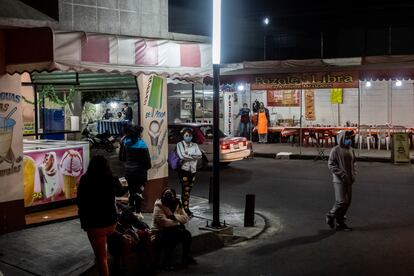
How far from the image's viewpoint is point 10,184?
8.88 m

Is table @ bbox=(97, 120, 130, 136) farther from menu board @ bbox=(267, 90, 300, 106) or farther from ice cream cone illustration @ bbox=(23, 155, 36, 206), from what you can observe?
ice cream cone illustration @ bbox=(23, 155, 36, 206)

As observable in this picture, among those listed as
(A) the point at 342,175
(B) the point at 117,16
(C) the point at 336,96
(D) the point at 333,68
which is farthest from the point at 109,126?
(A) the point at 342,175

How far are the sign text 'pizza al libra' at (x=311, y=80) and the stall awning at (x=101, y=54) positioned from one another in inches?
358

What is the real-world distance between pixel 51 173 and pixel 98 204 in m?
4.44

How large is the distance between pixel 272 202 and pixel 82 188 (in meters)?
7.04

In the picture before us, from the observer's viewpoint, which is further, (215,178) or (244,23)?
(244,23)

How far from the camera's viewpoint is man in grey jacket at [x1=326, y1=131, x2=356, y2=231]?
9.65m

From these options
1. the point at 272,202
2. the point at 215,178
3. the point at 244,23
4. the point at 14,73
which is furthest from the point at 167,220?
the point at 244,23

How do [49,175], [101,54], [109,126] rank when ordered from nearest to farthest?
1. [101,54]
2. [49,175]
3. [109,126]

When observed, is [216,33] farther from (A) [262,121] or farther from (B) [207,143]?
(A) [262,121]

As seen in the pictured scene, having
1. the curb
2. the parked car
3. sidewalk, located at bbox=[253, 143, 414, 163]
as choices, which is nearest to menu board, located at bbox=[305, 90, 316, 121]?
sidewalk, located at bbox=[253, 143, 414, 163]

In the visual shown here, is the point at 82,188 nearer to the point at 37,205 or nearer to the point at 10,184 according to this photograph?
the point at 10,184

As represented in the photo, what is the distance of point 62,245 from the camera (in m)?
8.05

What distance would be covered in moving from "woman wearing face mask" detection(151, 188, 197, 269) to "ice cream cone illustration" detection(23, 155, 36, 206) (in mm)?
3360
